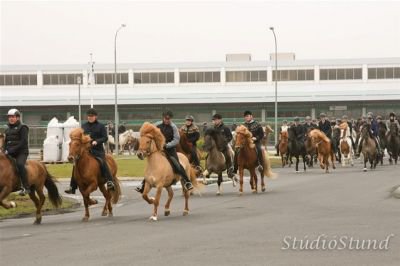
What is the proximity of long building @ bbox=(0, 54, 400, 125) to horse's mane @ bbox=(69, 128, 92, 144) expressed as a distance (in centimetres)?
7419

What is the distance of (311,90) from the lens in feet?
318

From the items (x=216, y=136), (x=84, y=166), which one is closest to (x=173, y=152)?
(x=84, y=166)

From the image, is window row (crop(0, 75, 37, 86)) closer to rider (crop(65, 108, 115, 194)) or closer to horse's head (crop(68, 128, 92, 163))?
rider (crop(65, 108, 115, 194))

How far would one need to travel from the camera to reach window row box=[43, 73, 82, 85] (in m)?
105

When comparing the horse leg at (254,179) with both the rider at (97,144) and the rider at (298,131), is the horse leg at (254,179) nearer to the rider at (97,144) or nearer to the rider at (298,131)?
the rider at (97,144)

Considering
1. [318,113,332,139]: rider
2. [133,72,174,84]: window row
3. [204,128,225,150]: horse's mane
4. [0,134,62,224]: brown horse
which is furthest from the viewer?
[133,72,174,84]: window row

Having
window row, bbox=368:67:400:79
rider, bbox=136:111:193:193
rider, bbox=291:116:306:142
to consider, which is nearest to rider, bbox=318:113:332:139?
rider, bbox=291:116:306:142

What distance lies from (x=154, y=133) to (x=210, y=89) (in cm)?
8400

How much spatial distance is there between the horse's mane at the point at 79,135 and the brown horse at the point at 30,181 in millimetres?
1144

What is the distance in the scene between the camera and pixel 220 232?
14.5 m

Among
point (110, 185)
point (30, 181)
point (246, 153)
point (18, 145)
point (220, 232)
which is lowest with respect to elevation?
point (220, 232)

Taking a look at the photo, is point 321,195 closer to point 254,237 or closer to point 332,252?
point 254,237

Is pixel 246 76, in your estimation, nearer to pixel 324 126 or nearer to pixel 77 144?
pixel 324 126

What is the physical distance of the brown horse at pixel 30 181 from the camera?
17031mm
